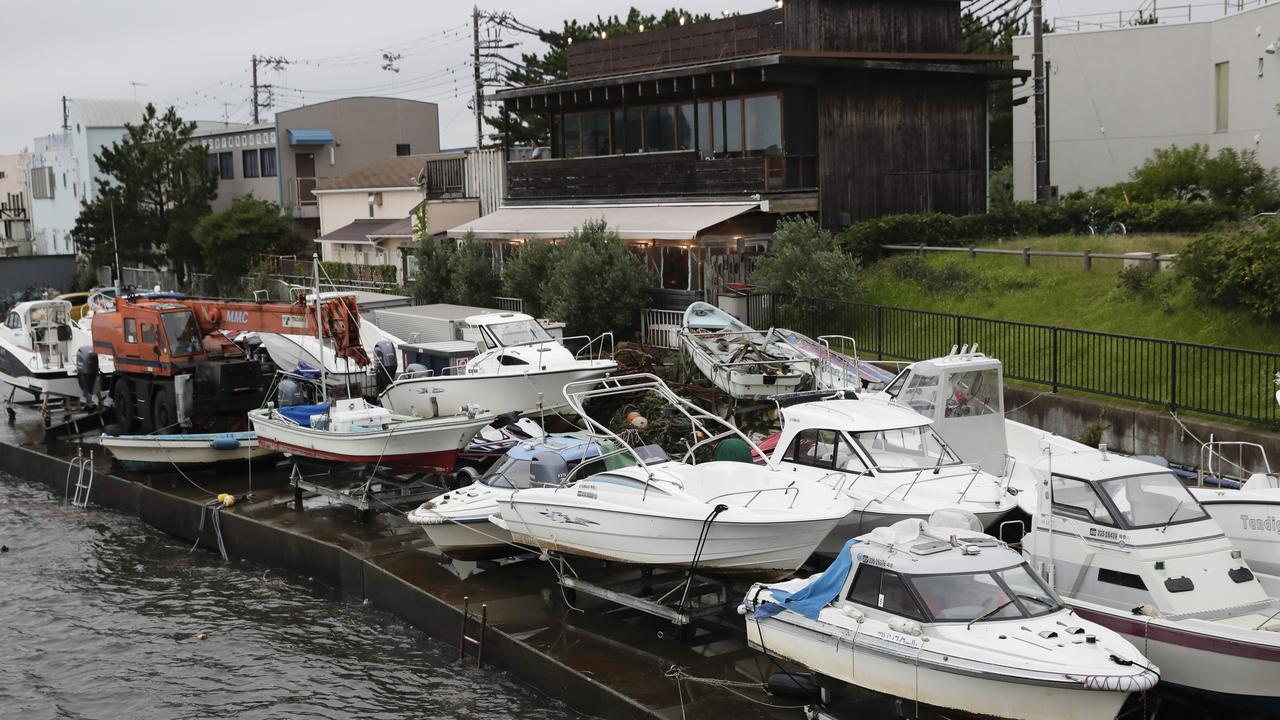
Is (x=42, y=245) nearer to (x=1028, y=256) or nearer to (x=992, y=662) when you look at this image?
(x=1028, y=256)

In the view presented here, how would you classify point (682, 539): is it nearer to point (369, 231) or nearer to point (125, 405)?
point (125, 405)

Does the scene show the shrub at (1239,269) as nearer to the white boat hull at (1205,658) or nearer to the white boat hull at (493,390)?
the white boat hull at (1205,658)

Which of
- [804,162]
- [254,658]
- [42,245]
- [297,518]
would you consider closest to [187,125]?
[42,245]

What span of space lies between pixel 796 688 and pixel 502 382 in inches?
478

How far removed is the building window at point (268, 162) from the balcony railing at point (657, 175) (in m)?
24.9

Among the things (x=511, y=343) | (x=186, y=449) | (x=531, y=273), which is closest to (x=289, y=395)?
(x=186, y=449)

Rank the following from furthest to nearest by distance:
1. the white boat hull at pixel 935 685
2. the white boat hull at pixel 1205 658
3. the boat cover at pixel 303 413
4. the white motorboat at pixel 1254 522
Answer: the boat cover at pixel 303 413 < the white motorboat at pixel 1254 522 < the white boat hull at pixel 1205 658 < the white boat hull at pixel 935 685

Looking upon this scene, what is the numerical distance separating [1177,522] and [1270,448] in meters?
5.74

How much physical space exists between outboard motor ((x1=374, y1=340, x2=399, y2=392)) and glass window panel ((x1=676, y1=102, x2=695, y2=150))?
10.3m

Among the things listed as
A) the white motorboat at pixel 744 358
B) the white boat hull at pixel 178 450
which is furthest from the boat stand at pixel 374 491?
the white motorboat at pixel 744 358

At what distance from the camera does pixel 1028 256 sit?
83.6ft

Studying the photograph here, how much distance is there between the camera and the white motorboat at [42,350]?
30.0 meters

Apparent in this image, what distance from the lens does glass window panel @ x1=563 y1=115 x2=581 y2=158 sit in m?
36.0

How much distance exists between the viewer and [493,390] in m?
22.9
